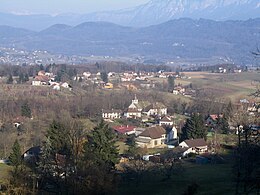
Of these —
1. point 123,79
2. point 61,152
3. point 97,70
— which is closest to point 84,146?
point 61,152

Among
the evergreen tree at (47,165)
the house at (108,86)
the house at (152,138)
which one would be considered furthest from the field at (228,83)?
the evergreen tree at (47,165)

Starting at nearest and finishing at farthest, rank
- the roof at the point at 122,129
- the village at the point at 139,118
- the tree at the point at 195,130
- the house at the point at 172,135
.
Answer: the village at the point at 139,118 → the tree at the point at 195,130 → the house at the point at 172,135 → the roof at the point at 122,129

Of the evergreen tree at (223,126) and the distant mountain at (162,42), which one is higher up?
the distant mountain at (162,42)

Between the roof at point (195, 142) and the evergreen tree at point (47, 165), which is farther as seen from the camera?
the roof at point (195, 142)

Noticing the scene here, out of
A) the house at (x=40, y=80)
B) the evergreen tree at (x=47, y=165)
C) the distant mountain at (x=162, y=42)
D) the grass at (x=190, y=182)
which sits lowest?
the grass at (x=190, y=182)

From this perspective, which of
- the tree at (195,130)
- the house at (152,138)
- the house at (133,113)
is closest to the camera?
the tree at (195,130)

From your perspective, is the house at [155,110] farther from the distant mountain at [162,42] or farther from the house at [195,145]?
the distant mountain at [162,42]
